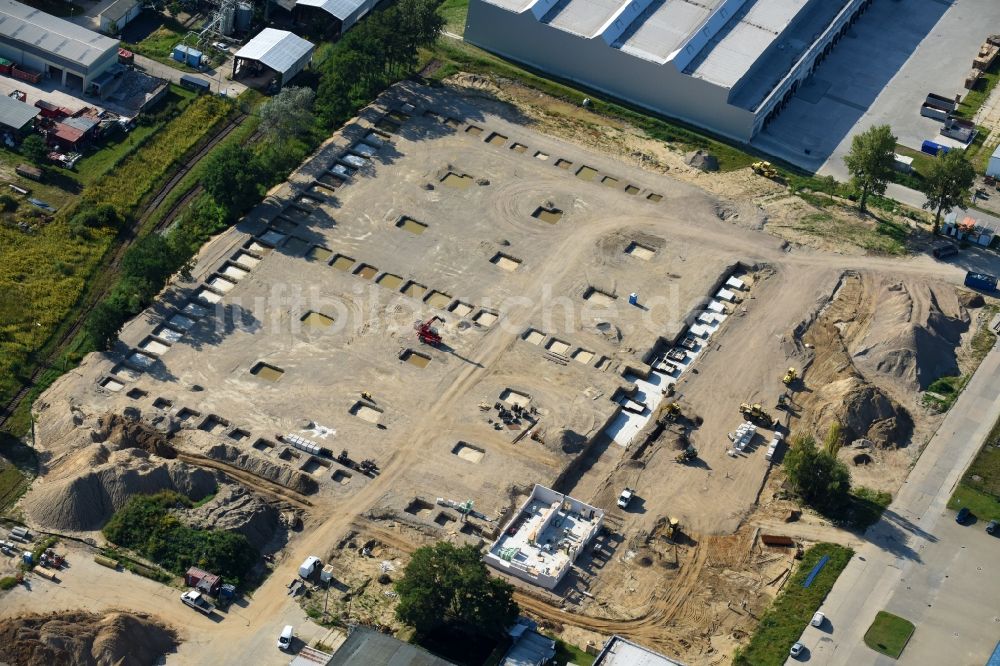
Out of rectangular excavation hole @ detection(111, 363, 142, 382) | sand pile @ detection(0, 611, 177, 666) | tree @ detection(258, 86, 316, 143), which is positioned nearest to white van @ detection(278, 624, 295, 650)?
sand pile @ detection(0, 611, 177, 666)

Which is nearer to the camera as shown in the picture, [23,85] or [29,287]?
[29,287]

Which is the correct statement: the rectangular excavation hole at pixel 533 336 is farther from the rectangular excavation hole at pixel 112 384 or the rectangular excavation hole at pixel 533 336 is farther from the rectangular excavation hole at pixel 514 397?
Answer: the rectangular excavation hole at pixel 112 384

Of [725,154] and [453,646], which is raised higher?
[725,154]

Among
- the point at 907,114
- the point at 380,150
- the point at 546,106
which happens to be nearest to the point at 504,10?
the point at 546,106

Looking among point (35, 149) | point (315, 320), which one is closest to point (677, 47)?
point (315, 320)

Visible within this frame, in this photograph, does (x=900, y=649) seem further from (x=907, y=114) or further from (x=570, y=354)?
(x=907, y=114)

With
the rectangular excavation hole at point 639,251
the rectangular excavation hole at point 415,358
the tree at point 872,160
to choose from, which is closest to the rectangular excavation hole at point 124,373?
the rectangular excavation hole at point 415,358

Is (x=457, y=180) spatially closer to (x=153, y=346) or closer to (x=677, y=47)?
(x=677, y=47)
